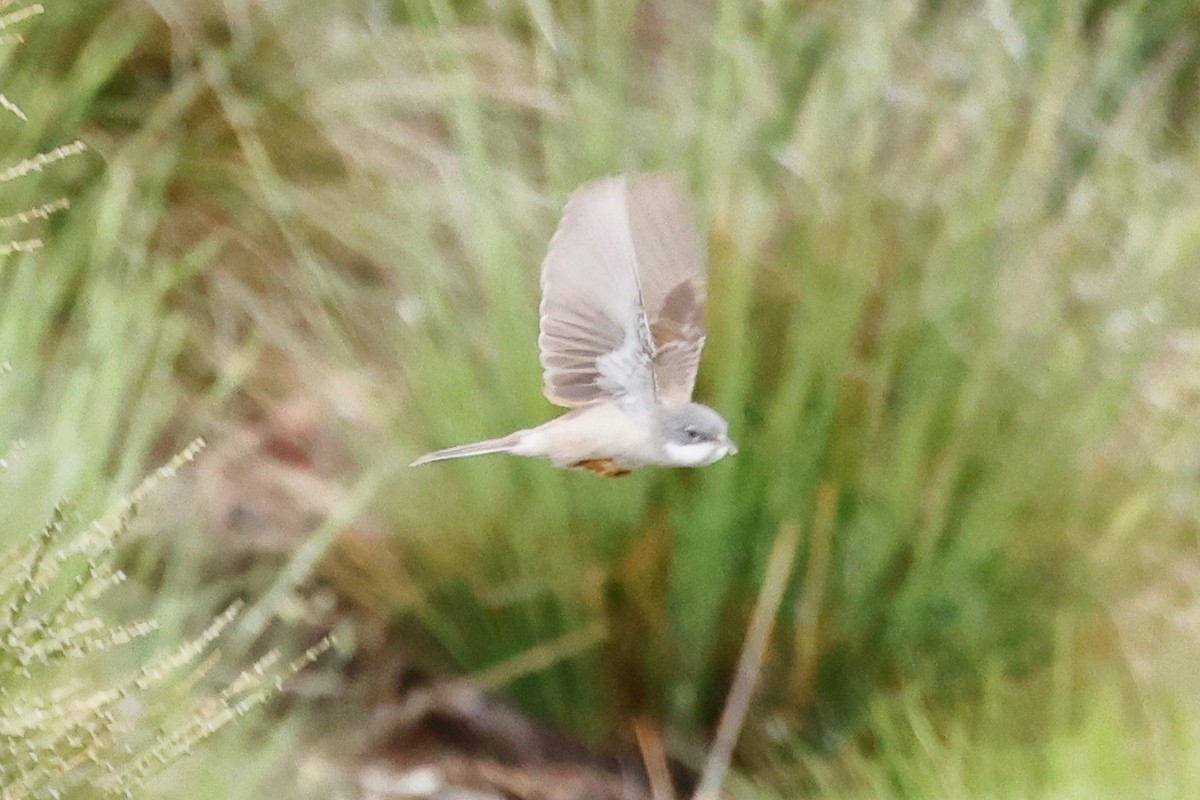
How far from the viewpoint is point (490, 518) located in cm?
126

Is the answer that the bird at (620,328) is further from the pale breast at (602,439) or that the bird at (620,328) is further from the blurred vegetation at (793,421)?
the blurred vegetation at (793,421)

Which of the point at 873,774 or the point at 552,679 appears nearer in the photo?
the point at 873,774

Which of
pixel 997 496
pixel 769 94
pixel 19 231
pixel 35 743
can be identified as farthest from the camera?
pixel 769 94

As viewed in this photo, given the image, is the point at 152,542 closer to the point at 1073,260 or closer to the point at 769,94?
the point at 769,94

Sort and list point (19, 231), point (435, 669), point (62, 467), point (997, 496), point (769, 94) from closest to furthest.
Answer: point (62, 467), point (997, 496), point (435, 669), point (19, 231), point (769, 94)

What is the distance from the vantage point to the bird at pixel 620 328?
80 cm

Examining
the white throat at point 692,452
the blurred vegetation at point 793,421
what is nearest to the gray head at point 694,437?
the white throat at point 692,452

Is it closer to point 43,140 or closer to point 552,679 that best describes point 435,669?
point 552,679

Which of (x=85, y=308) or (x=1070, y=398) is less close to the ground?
(x=85, y=308)

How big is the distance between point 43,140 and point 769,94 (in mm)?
785

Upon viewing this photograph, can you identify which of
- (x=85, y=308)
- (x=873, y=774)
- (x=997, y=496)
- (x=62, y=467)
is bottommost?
(x=873, y=774)

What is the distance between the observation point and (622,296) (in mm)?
823

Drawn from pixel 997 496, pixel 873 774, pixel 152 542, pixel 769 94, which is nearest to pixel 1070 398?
pixel 997 496

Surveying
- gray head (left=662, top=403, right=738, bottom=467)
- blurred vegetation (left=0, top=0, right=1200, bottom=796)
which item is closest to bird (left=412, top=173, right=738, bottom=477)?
gray head (left=662, top=403, right=738, bottom=467)
